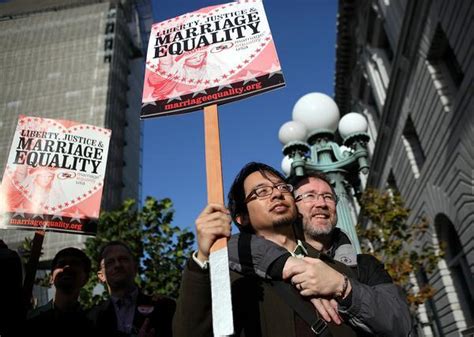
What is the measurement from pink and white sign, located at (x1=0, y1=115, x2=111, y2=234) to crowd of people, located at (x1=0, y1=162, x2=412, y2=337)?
4.38 ft

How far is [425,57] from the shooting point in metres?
13.5

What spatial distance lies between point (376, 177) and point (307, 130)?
1633cm

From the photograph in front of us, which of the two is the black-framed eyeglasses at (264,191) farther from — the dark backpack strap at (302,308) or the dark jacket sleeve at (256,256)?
the dark backpack strap at (302,308)

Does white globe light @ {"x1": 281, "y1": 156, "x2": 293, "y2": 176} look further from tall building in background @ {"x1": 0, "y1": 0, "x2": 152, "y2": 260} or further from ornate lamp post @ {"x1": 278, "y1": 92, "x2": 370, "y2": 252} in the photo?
tall building in background @ {"x1": 0, "y1": 0, "x2": 152, "y2": 260}

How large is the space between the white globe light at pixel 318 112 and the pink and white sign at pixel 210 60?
394cm

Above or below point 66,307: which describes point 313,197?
above

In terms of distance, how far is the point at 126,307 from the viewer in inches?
153

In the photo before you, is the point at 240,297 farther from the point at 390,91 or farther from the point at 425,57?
the point at 390,91

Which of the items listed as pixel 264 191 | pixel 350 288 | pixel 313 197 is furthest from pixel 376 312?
pixel 313 197

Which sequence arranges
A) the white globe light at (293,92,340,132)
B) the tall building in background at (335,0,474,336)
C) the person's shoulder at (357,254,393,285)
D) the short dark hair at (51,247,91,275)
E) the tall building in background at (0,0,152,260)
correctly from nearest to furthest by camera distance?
the person's shoulder at (357,254,393,285) < the short dark hair at (51,247,91,275) < the white globe light at (293,92,340,132) < the tall building in background at (335,0,474,336) < the tall building in background at (0,0,152,260)

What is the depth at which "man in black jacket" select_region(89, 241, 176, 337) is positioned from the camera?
3.61 m

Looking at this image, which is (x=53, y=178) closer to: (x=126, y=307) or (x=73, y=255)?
(x=73, y=255)

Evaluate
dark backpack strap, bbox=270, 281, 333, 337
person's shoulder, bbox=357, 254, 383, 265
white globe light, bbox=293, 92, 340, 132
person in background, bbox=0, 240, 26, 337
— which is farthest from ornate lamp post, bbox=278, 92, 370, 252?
person in background, bbox=0, 240, 26, 337

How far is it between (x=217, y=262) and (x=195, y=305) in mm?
239
